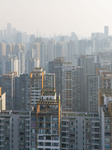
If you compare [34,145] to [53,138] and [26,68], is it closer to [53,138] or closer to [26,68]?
[53,138]

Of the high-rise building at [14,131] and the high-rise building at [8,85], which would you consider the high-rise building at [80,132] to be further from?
the high-rise building at [8,85]

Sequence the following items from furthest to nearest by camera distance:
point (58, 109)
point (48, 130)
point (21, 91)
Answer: point (21, 91), point (58, 109), point (48, 130)

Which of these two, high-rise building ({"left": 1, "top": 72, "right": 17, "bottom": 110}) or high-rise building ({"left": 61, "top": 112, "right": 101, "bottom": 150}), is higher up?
high-rise building ({"left": 1, "top": 72, "right": 17, "bottom": 110})

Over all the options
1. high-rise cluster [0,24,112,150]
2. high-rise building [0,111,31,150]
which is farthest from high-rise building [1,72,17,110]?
high-rise building [0,111,31,150]

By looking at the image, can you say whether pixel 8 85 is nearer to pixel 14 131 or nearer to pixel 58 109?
pixel 14 131

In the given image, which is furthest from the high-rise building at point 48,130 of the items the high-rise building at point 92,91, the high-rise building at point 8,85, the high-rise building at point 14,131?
the high-rise building at point 8,85

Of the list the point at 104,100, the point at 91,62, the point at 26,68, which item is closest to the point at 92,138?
the point at 104,100

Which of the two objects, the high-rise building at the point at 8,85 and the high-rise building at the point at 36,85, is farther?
the high-rise building at the point at 8,85

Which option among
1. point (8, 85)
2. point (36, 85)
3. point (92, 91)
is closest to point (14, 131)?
point (36, 85)

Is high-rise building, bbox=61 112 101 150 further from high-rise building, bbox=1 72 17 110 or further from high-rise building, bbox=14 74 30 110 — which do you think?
high-rise building, bbox=1 72 17 110

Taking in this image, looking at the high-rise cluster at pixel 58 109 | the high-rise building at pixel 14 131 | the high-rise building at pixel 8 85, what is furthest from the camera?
the high-rise building at pixel 8 85

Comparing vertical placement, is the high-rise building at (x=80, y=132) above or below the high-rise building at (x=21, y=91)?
below

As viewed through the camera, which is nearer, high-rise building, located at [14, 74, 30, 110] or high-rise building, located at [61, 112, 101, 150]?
high-rise building, located at [61, 112, 101, 150]
